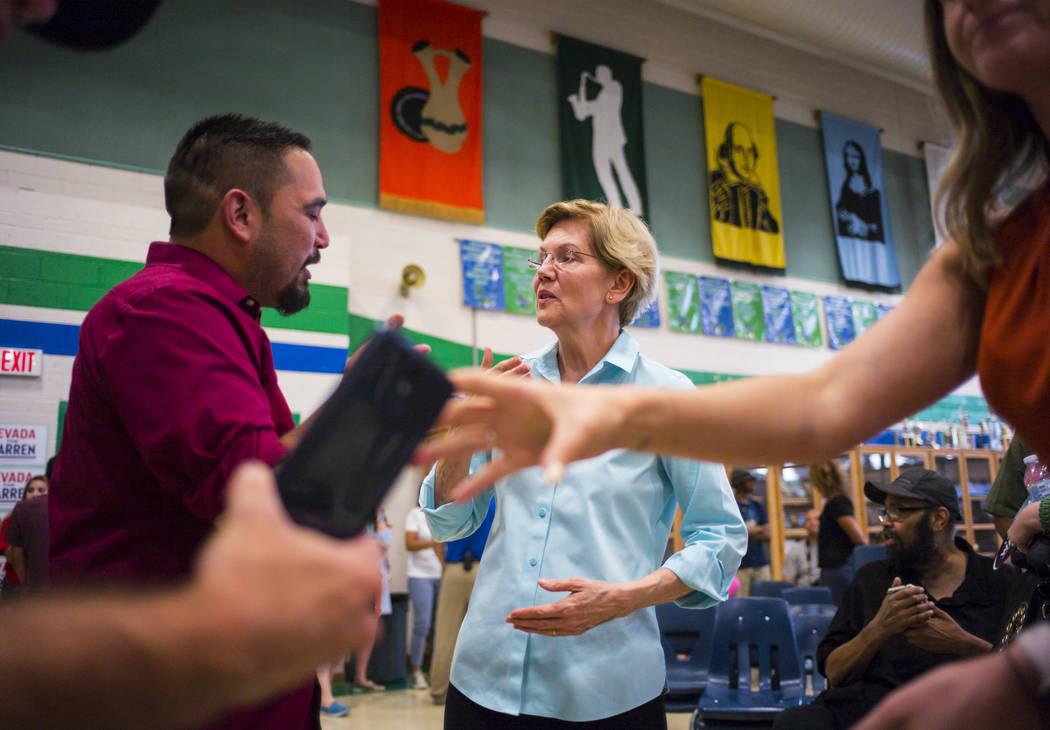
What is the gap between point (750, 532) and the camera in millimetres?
7723

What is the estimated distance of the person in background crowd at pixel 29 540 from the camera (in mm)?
5293

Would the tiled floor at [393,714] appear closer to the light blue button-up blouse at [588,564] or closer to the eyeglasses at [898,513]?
the eyeglasses at [898,513]

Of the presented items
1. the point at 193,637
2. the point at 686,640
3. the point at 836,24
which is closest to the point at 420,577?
the point at 686,640

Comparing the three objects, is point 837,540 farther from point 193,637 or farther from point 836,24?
point 836,24

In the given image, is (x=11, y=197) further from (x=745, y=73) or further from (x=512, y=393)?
(x=745, y=73)

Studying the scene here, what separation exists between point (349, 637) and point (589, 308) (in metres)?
1.74

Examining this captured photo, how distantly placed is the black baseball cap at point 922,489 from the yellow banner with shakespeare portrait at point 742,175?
7.50 meters

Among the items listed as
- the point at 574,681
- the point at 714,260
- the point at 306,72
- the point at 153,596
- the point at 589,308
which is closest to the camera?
the point at 153,596

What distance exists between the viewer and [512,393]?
3.02 feet

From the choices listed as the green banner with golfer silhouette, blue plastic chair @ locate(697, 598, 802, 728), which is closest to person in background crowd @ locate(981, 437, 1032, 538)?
blue plastic chair @ locate(697, 598, 802, 728)

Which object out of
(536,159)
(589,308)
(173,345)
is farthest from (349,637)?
(536,159)

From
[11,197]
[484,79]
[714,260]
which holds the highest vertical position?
[484,79]

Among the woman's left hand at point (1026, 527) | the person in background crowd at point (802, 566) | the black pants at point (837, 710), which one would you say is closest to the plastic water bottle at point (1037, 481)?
the woman's left hand at point (1026, 527)

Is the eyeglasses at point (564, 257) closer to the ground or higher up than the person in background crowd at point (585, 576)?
higher up
